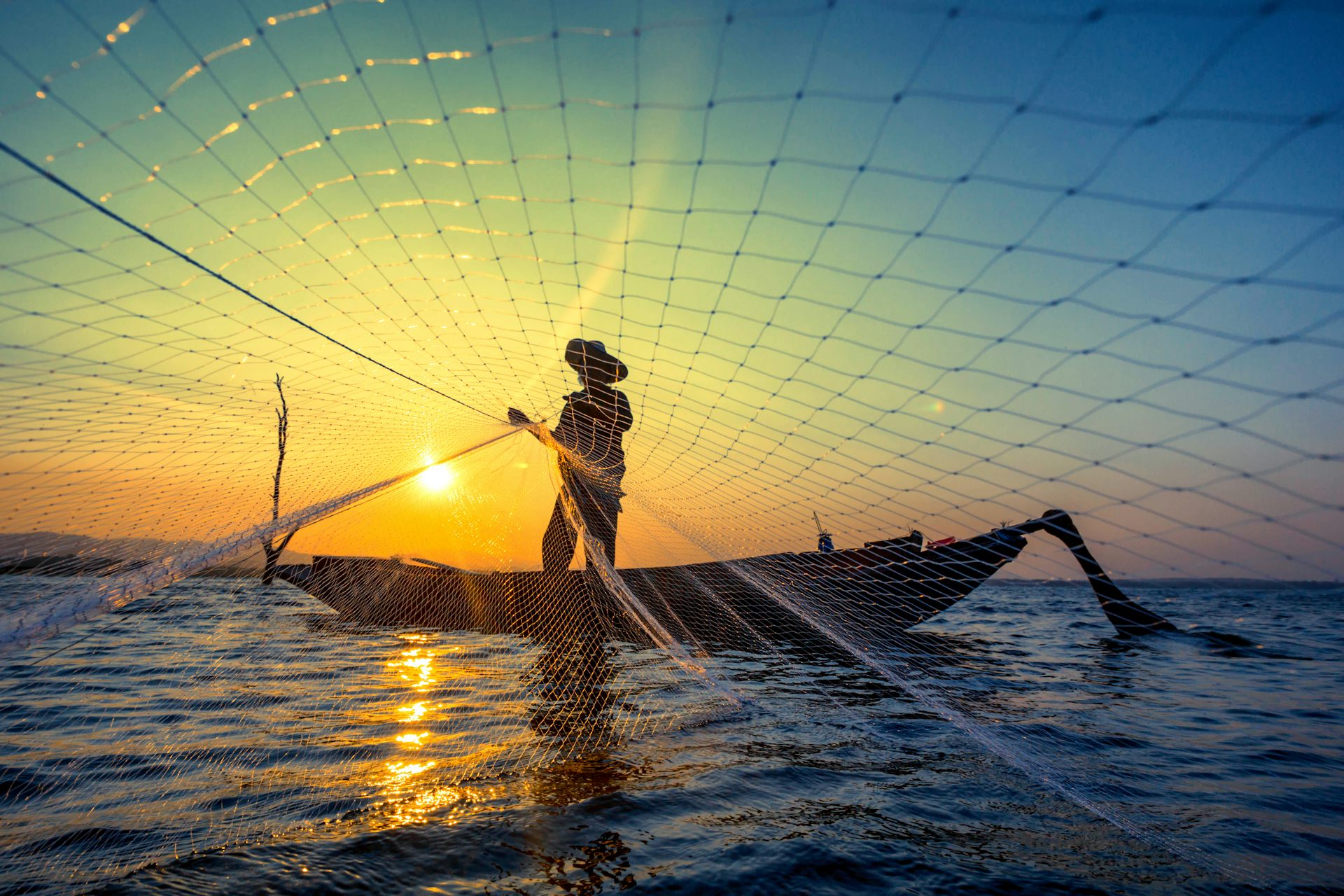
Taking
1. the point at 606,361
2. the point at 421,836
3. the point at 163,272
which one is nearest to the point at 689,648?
the point at 606,361

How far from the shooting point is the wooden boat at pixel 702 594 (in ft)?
20.3

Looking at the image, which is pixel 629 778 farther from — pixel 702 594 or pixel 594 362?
pixel 702 594

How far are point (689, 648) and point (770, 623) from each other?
1.62 metres

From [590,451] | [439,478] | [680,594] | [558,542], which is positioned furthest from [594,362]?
[680,594]

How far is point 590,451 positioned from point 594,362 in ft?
3.27

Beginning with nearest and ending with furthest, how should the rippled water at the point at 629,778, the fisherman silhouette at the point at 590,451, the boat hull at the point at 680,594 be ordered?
the rippled water at the point at 629,778 → the fisherman silhouette at the point at 590,451 → the boat hull at the point at 680,594

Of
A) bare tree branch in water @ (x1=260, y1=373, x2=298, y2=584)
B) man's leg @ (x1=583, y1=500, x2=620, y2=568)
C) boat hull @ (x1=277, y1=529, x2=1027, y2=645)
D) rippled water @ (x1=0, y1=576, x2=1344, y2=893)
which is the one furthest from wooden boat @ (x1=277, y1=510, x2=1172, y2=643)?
bare tree branch in water @ (x1=260, y1=373, x2=298, y2=584)

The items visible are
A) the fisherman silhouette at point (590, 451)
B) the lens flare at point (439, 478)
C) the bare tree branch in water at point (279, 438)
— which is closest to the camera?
the bare tree branch in water at point (279, 438)

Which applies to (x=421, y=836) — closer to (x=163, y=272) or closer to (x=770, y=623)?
(x=163, y=272)

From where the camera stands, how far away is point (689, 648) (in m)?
6.65

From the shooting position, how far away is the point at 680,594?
24.4 feet

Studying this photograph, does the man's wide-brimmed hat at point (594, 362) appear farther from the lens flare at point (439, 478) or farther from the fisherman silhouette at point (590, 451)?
the lens flare at point (439, 478)

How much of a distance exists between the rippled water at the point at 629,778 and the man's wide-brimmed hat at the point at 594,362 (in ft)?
8.74

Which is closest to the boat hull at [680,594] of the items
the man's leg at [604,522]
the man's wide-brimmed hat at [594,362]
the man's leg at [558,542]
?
the man's leg at [558,542]
